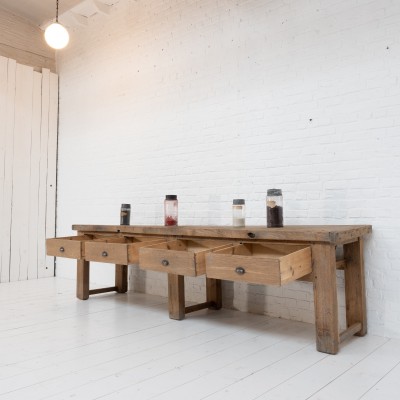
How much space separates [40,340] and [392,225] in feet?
7.35

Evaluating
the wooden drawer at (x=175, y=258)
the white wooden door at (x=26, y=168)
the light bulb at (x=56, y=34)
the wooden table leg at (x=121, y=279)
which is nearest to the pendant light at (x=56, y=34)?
the light bulb at (x=56, y=34)

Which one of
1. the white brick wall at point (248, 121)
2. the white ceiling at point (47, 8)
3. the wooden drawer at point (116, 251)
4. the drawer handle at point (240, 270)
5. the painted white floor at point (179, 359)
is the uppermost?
the white ceiling at point (47, 8)

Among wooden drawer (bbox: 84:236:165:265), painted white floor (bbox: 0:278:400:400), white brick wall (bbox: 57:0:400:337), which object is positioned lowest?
painted white floor (bbox: 0:278:400:400)

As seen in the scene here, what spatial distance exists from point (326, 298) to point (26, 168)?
3846mm

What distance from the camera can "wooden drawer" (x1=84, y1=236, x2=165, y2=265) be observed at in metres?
2.71

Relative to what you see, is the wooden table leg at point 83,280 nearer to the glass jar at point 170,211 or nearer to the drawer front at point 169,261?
the glass jar at point 170,211

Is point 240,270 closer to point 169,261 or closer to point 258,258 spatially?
point 258,258

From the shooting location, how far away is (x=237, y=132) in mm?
3131

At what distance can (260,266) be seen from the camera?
1.96 metres

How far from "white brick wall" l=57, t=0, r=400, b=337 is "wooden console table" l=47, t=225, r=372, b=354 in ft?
0.56

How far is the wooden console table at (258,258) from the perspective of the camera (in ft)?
6.65

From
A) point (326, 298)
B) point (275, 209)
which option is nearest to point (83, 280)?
Answer: point (275, 209)

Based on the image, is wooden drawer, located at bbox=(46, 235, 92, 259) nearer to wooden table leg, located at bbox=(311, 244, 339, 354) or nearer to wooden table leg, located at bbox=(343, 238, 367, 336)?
wooden table leg, located at bbox=(311, 244, 339, 354)

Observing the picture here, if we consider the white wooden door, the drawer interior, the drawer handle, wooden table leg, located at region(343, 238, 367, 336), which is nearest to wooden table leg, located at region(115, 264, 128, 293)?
the white wooden door
